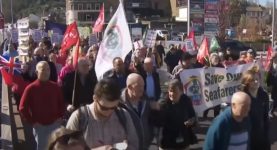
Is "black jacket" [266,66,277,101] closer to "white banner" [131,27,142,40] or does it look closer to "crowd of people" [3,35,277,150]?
"crowd of people" [3,35,277,150]

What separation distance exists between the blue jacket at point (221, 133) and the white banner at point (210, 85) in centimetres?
699

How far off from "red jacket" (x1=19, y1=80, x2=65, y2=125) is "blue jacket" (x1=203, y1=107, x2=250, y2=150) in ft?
9.03

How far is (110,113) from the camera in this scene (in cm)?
448

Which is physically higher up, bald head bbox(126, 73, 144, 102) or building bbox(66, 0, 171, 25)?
building bbox(66, 0, 171, 25)

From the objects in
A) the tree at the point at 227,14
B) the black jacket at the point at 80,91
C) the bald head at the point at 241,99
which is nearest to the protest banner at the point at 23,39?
the black jacket at the point at 80,91

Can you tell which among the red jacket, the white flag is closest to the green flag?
the white flag

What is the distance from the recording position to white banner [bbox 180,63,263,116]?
489 inches

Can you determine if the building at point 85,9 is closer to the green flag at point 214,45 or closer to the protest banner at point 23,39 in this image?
the green flag at point 214,45

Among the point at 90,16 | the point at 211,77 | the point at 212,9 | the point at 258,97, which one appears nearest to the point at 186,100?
the point at 258,97

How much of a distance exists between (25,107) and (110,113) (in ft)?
10.2

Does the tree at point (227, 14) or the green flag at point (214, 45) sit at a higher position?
the tree at point (227, 14)

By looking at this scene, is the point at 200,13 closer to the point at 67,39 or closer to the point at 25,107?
the point at 67,39

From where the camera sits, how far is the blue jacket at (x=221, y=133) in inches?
205

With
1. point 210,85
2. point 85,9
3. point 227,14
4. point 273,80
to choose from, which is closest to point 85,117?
point 210,85
